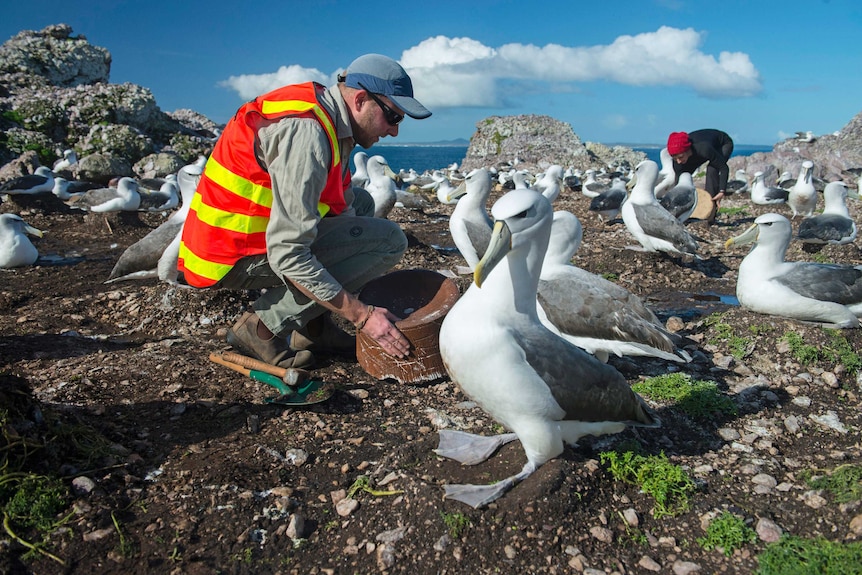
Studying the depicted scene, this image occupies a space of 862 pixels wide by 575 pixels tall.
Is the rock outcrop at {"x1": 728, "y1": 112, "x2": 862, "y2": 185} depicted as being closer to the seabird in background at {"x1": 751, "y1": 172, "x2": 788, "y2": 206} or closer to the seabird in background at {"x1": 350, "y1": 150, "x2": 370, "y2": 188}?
the seabird in background at {"x1": 751, "y1": 172, "x2": 788, "y2": 206}

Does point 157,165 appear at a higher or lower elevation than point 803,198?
lower

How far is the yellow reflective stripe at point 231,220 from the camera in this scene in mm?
3814

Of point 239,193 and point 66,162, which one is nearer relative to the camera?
point 239,193

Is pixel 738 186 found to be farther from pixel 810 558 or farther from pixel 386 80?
pixel 810 558

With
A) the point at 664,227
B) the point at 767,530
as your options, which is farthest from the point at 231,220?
the point at 664,227

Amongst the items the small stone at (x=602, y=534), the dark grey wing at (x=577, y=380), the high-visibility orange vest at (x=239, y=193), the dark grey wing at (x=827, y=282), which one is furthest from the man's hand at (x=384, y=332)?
the dark grey wing at (x=827, y=282)

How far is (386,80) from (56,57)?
28722 mm

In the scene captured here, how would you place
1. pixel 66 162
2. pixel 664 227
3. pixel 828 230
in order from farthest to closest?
1. pixel 66 162
2. pixel 828 230
3. pixel 664 227

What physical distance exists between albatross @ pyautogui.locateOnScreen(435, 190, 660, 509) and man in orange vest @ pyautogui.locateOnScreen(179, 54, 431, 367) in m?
0.85

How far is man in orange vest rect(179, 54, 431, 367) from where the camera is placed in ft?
11.2

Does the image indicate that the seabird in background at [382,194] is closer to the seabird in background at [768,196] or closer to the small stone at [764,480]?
the small stone at [764,480]

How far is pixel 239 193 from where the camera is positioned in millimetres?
3740

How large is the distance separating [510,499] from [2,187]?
13698mm

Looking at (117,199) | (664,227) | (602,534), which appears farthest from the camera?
(117,199)
